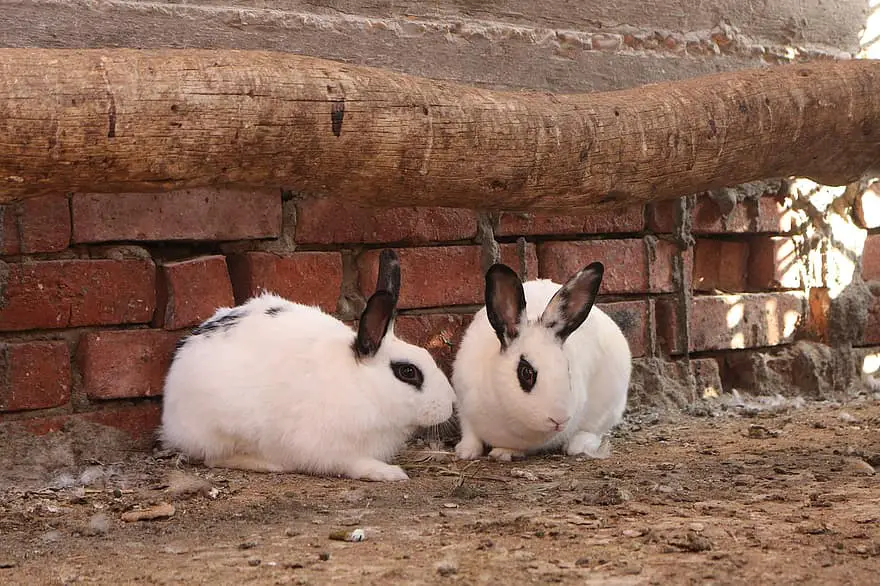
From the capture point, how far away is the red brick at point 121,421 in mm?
2664

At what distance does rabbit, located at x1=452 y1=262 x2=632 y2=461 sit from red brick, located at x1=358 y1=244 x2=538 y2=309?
14 centimetres

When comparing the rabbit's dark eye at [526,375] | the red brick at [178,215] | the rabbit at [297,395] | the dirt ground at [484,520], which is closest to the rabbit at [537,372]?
the rabbit's dark eye at [526,375]

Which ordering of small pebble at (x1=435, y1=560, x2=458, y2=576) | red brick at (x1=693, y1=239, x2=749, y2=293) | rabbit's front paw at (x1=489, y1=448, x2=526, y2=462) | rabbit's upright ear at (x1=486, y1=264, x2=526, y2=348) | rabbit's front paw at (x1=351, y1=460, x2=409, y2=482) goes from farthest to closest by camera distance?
1. red brick at (x1=693, y1=239, x2=749, y2=293)
2. rabbit's front paw at (x1=489, y1=448, x2=526, y2=462)
3. rabbit's upright ear at (x1=486, y1=264, x2=526, y2=348)
4. rabbit's front paw at (x1=351, y1=460, x2=409, y2=482)
5. small pebble at (x1=435, y1=560, x2=458, y2=576)

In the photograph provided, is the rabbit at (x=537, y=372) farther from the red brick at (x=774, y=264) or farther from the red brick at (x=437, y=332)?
the red brick at (x=774, y=264)

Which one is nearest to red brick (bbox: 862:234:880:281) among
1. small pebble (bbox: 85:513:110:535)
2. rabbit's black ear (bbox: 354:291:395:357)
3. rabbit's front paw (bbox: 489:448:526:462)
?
rabbit's front paw (bbox: 489:448:526:462)

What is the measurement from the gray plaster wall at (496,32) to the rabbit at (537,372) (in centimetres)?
73

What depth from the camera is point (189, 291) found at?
2838 millimetres

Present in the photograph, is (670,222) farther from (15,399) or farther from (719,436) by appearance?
(15,399)

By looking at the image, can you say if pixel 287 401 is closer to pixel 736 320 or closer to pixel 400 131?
pixel 400 131

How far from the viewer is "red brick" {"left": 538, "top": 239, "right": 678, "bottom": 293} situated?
3.43m

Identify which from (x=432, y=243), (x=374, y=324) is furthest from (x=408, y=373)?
(x=432, y=243)

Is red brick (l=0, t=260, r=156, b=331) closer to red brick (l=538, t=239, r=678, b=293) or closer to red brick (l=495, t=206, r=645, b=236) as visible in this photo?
red brick (l=495, t=206, r=645, b=236)

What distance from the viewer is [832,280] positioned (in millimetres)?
3857

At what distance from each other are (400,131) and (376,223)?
68cm
